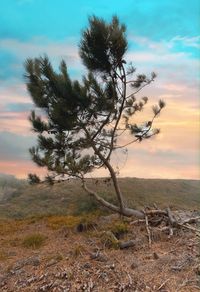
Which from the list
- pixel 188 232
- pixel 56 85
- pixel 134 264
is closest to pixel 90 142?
pixel 56 85

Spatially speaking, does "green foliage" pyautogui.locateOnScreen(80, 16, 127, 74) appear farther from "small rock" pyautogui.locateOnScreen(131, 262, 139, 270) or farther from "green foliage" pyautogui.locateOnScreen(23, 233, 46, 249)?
"small rock" pyautogui.locateOnScreen(131, 262, 139, 270)

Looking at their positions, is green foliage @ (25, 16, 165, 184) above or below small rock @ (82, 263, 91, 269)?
above

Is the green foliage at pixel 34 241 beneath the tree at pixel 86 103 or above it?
beneath

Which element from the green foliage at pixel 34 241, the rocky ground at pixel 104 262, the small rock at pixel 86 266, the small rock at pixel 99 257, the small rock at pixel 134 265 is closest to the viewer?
the rocky ground at pixel 104 262

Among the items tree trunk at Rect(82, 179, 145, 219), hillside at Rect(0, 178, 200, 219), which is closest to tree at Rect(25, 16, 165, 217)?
tree trunk at Rect(82, 179, 145, 219)

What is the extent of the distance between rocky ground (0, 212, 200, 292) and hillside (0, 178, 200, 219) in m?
38.0

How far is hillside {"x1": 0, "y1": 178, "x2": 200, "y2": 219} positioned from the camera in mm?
55828

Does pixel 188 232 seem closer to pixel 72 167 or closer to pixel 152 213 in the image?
pixel 152 213

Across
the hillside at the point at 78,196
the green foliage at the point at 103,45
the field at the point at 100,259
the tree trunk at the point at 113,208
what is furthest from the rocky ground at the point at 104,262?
the hillside at the point at 78,196

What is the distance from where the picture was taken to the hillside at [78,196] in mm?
55828

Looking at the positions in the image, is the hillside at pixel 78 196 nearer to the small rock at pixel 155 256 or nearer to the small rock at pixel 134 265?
the small rock at pixel 155 256

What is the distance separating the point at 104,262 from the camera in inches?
388

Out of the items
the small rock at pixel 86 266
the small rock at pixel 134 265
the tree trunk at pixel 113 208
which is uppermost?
the tree trunk at pixel 113 208

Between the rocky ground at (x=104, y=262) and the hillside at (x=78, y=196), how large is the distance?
3796cm
